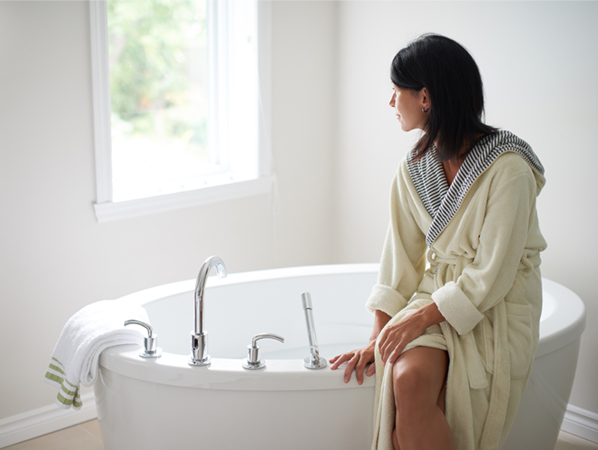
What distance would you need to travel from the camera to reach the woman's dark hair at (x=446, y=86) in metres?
1.60

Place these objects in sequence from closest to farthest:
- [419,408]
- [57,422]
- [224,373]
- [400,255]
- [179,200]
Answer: [419,408] → [224,373] → [400,255] → [57,422] → [179,200]

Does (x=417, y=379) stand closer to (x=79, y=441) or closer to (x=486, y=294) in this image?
(x=486, y=294)

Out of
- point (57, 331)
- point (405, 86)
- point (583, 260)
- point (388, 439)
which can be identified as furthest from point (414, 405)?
point (57, 331)

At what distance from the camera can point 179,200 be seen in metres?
2.76

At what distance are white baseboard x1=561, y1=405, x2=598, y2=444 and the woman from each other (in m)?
1.02

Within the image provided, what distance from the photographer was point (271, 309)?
8.19 ft

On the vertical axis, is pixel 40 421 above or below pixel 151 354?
below

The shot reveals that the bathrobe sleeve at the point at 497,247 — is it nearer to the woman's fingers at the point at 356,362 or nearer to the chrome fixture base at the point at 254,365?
the woman's fingers at the point at 356,362

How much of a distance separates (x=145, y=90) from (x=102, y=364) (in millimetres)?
1428

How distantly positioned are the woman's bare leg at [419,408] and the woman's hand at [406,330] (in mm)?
47

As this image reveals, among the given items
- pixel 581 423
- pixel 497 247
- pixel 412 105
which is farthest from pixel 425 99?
pixel 581 423

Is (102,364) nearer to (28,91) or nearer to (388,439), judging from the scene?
(388,439)

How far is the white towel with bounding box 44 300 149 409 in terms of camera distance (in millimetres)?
1741

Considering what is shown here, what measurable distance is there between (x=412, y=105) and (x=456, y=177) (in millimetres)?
206
